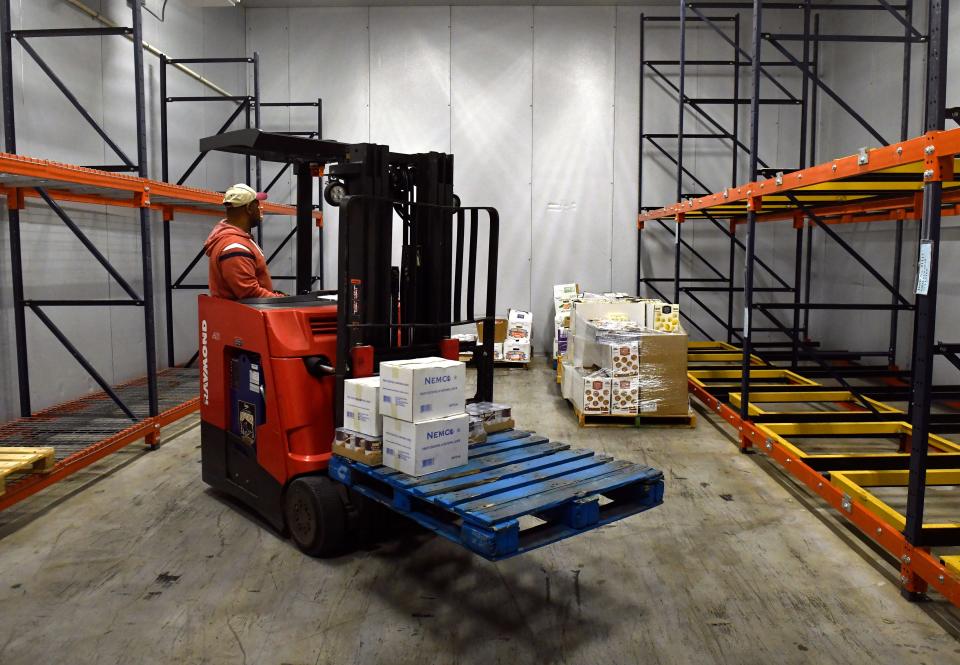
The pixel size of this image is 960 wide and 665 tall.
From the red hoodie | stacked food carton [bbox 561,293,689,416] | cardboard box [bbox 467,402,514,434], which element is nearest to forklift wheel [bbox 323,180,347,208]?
the red hoodie

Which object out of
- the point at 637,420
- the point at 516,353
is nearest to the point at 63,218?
the point at 637,420

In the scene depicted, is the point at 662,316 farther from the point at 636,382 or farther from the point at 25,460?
the point at 25,460

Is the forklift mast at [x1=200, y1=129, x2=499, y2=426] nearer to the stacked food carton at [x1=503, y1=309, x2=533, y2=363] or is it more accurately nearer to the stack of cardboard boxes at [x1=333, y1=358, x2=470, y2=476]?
the stack of cardboard boxes at [x1=333, y1=358, x2=470, y2=476]

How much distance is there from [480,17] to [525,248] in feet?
12.8

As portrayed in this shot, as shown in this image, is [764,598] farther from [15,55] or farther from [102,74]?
[102,74]

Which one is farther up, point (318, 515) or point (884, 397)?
point (884, 397)

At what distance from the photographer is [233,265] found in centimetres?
453

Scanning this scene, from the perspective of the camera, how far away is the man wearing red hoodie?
4.55m

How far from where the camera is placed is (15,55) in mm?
6273

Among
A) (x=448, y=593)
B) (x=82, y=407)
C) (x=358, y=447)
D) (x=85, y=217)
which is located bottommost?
(x=448, y=593)

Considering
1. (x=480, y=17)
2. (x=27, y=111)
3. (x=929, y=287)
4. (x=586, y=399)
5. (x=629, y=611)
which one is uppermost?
(x=480, y=17)

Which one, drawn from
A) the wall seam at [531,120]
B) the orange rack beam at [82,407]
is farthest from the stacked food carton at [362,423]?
the wall seam at [531,120]

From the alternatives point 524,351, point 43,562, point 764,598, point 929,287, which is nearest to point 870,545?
point 764,598

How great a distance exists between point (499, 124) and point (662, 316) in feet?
17.0
